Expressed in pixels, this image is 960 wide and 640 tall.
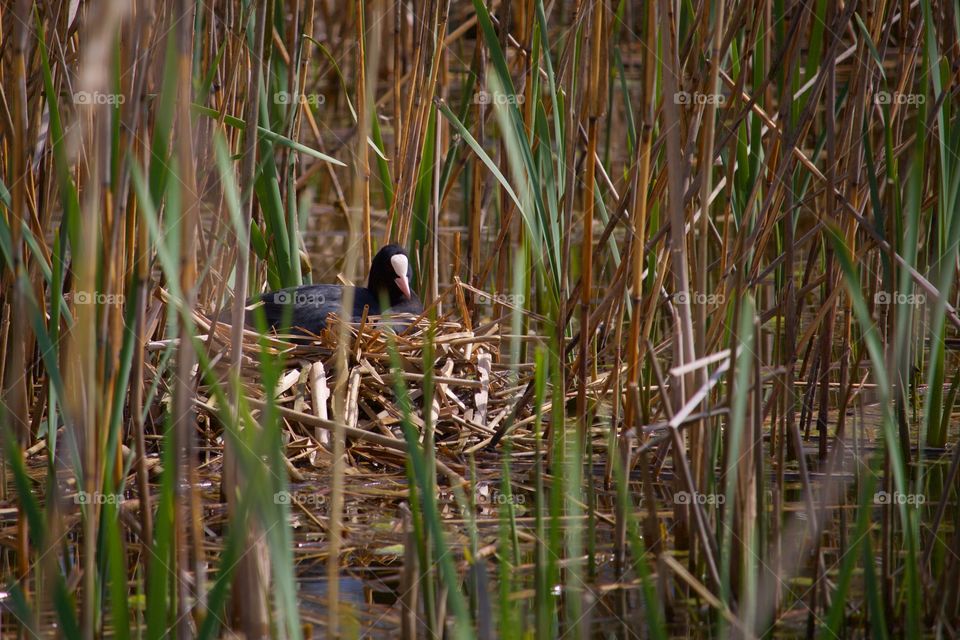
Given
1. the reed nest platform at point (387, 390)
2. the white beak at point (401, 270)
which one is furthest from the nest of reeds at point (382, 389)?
the white beak at point (401, 270)

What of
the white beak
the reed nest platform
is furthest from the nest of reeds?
the white beak

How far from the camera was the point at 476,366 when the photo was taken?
136 inches

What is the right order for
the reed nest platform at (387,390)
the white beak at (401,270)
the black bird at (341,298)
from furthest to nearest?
the white beak at (401,270)
the black bird at (341,298)
the reed nest platform at (387,390)

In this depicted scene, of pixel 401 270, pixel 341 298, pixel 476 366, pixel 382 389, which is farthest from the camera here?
pixel 401 270

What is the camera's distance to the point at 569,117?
265cm

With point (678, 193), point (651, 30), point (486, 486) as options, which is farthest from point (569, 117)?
point (486, 486)

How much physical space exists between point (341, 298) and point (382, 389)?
19.0 inches

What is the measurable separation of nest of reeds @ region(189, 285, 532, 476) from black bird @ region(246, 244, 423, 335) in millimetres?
75

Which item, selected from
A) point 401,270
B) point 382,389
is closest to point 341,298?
point 401,270

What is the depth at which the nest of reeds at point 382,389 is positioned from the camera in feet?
10.1

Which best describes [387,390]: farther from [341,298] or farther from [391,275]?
[391,275]

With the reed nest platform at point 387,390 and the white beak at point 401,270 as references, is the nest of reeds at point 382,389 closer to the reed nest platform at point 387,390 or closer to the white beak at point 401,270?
the reed nest platform at point 387,390

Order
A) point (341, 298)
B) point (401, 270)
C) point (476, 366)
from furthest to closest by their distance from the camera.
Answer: point (401, 270)
point (341, 298)
point (476, 366)

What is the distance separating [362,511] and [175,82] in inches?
55.5
